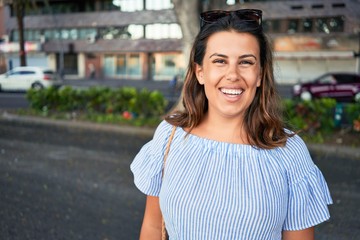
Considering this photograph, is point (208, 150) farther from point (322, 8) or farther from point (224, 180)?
point (322, 8)

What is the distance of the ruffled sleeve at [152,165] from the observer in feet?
6.10

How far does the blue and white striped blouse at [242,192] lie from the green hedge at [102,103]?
9392 millimetres

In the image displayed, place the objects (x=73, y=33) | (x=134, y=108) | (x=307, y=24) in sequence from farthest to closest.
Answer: (x=73, y=33) → (x=307, y=24) → (x=134, y=108)

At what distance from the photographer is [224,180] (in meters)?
1.64

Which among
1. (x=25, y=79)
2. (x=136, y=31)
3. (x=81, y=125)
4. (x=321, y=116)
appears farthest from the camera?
(x=136, y=31)

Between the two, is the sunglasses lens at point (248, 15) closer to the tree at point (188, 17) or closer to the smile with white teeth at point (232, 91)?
the smile with white teeth at point (232, 91)

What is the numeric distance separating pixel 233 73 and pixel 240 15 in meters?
0.27

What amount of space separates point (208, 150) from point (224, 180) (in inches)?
6.4

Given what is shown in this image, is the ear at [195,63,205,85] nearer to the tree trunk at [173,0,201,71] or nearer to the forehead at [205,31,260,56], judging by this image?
the forehead at [205,31,260,56]

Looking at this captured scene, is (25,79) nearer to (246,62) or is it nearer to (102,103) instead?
(102,103)

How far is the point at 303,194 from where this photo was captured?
5.42ft

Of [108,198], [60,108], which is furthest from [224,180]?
[60,108]

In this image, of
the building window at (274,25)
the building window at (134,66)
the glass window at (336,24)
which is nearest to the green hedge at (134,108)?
the building window at (274,25)

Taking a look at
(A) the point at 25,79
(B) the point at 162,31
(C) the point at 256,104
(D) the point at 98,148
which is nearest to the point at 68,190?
(D) the point at 98,148
